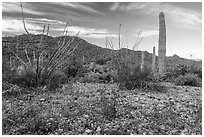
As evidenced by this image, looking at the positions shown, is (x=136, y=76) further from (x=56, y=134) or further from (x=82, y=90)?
(x=56, y=134)

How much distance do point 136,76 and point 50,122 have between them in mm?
4615

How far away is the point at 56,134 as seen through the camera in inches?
212

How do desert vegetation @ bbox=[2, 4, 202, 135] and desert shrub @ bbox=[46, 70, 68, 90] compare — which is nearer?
desert vegetation @ bbox=[2, 4, 202, 135]

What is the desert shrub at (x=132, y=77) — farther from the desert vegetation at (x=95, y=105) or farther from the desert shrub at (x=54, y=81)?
the desert shrub at (x=54, y=81)

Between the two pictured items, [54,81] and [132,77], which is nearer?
[54,81]

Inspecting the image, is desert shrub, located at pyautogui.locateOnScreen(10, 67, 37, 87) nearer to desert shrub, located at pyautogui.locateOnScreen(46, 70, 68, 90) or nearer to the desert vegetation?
the desert vegetation

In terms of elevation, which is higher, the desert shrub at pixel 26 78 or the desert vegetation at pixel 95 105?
the desert shrub at pixel 26 78

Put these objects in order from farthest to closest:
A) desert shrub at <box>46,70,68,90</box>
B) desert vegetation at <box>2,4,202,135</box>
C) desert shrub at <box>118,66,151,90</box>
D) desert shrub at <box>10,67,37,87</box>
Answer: desert shrub at <box>118,66,151,90</box>
desert shrub at <box>10,67,37,87</box>
desert shrub at <box>46,70,68,90</box>
desert vegetation at <box>2,4,202,135</box>

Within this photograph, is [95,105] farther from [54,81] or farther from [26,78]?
[26,78]

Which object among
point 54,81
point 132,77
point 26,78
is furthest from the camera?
point 132,77

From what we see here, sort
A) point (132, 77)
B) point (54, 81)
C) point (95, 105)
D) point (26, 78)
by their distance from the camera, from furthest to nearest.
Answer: point (132, 77) → point (54, 81) → point (26, 78) → point (95, 105)

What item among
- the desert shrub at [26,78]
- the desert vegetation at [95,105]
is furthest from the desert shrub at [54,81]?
the desert shrub at [26,78]

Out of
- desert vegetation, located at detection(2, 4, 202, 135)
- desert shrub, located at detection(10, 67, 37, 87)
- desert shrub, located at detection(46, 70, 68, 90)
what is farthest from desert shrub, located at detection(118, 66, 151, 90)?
desert shrub, located at detection(10, 67, 37, 87)

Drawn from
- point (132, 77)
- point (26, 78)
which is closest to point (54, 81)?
point (26, 78)
